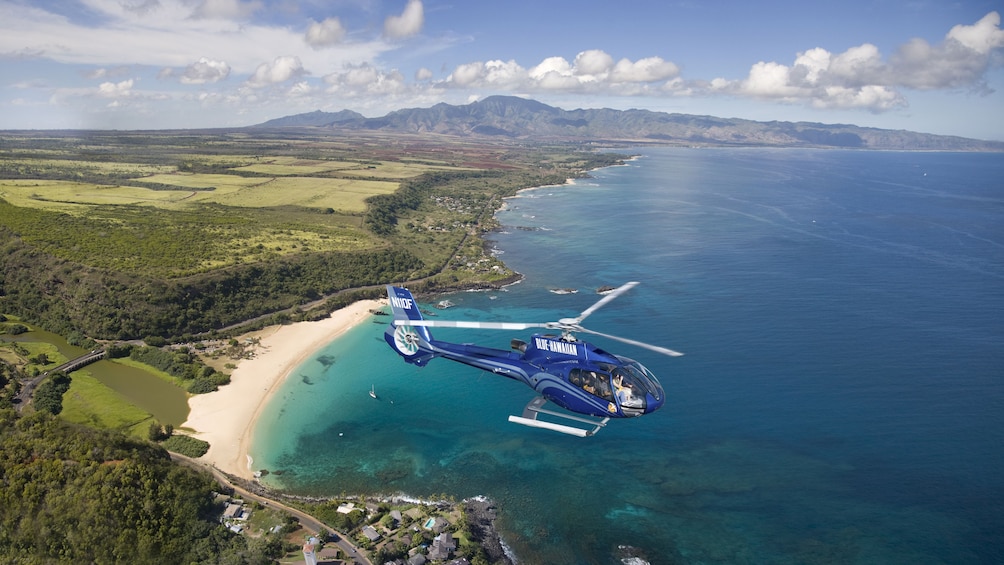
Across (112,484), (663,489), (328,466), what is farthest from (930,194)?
(112,484)

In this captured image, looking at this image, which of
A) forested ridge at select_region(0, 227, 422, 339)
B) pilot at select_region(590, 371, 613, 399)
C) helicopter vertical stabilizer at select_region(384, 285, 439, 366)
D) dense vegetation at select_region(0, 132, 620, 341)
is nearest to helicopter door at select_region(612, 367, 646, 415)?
pilot at select_region(590, 371, 613, 399)

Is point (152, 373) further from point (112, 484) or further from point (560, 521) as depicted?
point (560, 521)

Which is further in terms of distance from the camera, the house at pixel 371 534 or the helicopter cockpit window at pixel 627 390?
the house at pixel 371 534

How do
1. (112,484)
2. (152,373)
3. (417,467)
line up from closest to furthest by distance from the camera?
(112,484) → (417,467) → (152,373)

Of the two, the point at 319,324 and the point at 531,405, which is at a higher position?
the point at 531,405

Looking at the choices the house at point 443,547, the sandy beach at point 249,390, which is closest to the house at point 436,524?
the house at point 443,547

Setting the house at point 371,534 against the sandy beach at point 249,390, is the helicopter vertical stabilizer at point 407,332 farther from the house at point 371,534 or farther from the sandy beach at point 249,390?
the sandy beach at point 249,390
